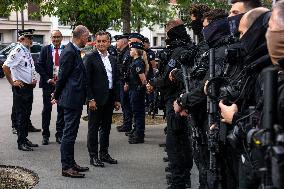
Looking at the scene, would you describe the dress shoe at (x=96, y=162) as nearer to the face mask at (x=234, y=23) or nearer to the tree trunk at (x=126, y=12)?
the face mask at (x=234, y=23)

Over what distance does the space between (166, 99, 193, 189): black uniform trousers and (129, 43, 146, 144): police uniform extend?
2774mm

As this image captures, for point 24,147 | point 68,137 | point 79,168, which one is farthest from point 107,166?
point 24,147

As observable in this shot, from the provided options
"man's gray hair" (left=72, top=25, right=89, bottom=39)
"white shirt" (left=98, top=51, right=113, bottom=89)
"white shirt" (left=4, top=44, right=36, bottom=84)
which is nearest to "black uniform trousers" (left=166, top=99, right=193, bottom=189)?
"white shirt" (left=98, top=51, right=113, bottom=89)

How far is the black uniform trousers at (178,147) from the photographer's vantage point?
17.3ft

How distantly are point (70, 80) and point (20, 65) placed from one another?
1.94 meters

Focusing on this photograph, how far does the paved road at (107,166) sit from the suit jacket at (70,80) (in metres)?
0.99

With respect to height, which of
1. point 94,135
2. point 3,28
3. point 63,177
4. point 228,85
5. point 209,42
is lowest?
point 63,177

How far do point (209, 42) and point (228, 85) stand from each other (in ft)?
2.91

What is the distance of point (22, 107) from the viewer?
7.36 metres

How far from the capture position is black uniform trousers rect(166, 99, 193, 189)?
5.26 metres

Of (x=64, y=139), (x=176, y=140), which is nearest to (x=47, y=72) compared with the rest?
(x=64, y=139)

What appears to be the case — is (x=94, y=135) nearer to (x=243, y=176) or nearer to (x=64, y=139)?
(x=64, y=139)

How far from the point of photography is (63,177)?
19.5ft

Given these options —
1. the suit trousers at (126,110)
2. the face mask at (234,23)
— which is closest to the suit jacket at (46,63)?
the suit trousers at (126,110)
